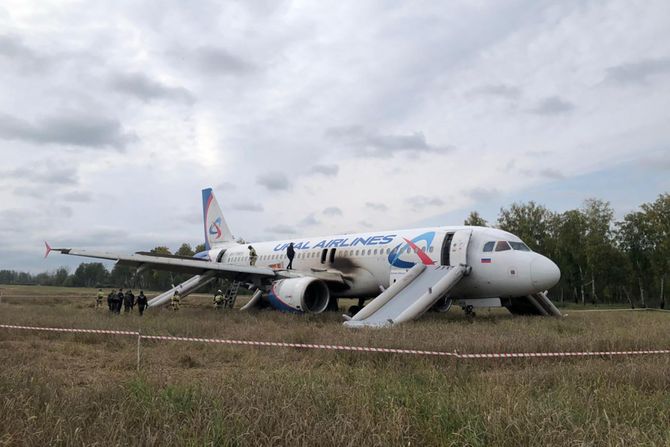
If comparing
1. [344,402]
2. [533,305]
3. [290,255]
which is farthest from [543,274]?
[344,402]

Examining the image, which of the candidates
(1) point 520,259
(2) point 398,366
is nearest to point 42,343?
(2) point 398,366

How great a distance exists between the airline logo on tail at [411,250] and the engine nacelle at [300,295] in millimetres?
2644

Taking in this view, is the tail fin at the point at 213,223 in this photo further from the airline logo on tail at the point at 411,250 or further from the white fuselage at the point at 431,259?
the airline logo on tail at the point at 411,250

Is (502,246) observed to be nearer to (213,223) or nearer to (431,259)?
(431,259)

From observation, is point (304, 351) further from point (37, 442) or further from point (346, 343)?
point (37, 442)

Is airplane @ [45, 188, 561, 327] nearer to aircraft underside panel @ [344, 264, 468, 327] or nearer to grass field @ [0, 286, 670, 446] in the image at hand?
aircraft underside panel @ [344, 264, 468, 327]

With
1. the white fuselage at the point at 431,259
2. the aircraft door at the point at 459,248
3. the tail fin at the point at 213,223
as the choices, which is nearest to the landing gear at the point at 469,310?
the white fuselage at the point at 431,259

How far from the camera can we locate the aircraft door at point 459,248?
15.7 m

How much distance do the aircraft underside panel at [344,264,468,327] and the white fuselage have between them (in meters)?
0.61

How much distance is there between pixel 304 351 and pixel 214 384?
3.30 metres

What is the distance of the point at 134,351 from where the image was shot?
9.39 metres

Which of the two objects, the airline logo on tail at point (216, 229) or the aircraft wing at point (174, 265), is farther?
the airline logo on tail at point (216, 229)

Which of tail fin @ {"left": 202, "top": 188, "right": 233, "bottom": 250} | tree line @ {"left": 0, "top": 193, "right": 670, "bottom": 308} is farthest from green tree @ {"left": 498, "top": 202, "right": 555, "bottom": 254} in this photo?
tail fin @ {"left": 202, "top": 188, "right": 233, "bottom": 250}

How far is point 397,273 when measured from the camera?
17.0m
